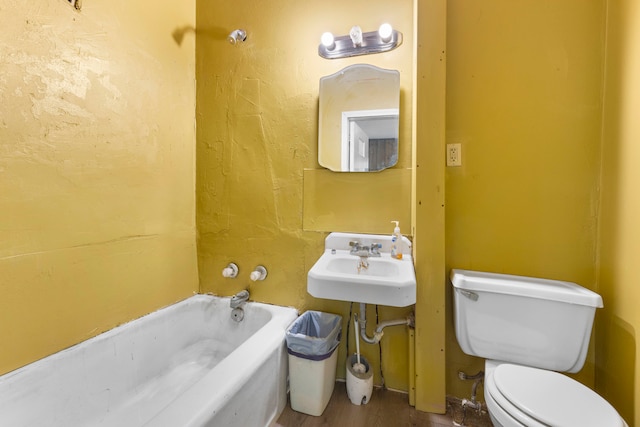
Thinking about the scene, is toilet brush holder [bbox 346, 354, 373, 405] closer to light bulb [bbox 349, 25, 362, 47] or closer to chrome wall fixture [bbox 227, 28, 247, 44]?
light bulb [bbox 349, 25, 362, 47]

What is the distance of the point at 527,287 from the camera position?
1135mm

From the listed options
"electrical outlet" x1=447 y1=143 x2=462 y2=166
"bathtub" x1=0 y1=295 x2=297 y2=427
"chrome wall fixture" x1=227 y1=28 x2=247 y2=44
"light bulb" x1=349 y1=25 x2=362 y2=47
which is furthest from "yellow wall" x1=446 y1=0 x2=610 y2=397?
"chrome wall fixture" x1=227 y1=28 x2=247 y2=44

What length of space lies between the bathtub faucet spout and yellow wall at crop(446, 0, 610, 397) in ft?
3.99

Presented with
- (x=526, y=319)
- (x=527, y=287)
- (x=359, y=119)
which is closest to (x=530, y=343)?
(x=526, y=319)

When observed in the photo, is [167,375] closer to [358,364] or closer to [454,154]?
[358,364]

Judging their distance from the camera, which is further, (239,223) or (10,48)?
(239,223)

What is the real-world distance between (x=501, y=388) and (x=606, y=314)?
0.68m

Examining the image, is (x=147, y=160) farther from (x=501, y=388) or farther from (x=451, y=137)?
(x=501, y=388)

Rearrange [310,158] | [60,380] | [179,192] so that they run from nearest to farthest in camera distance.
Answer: [60,380] < [310,158] < [179,192]

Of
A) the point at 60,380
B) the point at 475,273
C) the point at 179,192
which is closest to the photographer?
the point at 60,380

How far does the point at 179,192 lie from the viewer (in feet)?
5.62

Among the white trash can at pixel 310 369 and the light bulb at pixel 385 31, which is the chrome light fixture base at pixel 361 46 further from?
the white trash can at pixel 310 369

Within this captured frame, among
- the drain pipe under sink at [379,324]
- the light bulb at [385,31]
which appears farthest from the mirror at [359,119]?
the drain pipe under sink at [379,324]

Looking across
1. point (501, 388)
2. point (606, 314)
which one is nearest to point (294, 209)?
point (501, 388)
